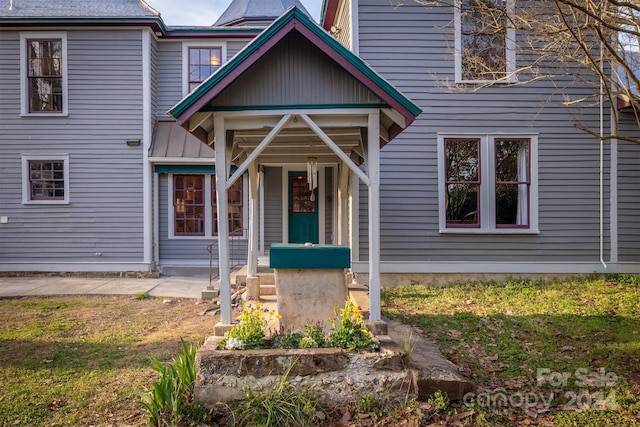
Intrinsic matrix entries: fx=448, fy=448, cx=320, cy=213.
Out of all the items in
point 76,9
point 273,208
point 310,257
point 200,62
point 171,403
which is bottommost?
point 171,403

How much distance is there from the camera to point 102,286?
10367mm

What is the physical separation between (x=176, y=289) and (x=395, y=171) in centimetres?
552

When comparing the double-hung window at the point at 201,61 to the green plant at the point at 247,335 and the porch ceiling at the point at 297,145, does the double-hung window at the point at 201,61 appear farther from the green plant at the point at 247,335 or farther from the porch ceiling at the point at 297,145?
the green plant at the point at 247,335

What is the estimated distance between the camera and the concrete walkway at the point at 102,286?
9.57 meters

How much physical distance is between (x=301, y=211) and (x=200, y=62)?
16.8 ft

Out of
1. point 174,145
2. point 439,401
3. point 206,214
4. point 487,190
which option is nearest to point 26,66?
point 174,145

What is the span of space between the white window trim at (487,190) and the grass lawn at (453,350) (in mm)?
1232

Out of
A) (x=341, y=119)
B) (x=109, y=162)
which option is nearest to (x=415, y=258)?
(x=341, y=119)

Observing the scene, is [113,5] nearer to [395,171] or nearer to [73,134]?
[73,134]

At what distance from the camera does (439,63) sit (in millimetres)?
9695

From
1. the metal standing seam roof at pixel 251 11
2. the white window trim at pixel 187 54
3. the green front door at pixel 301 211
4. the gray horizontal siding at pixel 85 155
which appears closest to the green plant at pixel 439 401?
the green front door at pixel 301 211

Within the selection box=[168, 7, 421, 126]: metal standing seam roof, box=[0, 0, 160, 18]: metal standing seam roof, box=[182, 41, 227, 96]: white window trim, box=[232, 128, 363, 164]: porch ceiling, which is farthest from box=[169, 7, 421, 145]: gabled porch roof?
box=[182, 41, 227, 96]: white window trim

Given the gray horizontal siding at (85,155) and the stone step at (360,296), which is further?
the gray horizontal siding at (85,155)

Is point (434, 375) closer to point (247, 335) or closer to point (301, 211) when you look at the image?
point (247, 335)
